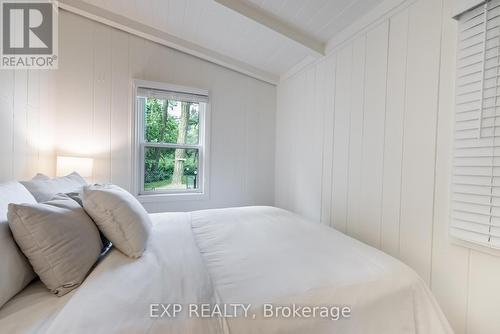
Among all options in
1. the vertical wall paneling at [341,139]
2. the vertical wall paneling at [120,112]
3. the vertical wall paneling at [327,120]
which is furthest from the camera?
the vertical wall paneling at [120,112]

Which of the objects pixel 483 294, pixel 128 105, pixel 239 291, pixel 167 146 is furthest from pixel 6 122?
pixel 483 294

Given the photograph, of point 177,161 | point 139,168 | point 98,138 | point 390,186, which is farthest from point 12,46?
point 390,186

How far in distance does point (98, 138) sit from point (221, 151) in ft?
4.43

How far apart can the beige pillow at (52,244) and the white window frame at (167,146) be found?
1761 millimetres

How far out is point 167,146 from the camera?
2.89m

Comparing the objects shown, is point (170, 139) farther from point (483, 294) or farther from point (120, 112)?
point (483, 294)

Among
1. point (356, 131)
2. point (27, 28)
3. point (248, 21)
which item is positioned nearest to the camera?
point (27, 28)

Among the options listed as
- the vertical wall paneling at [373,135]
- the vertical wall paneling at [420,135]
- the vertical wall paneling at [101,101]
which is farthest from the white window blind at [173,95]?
the vertical wall paneling at [420,135]

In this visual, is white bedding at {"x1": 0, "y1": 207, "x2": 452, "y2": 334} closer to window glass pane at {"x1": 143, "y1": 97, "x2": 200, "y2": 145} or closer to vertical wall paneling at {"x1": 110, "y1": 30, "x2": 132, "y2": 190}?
vertical wall paneling at {"x1": 110, "y1": 30, "x2": 132, "y2": 190}

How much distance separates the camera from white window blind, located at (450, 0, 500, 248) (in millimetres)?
1163

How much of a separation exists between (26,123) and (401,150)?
8.98ft

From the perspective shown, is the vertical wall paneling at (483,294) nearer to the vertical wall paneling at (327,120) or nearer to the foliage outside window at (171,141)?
the vertical wall paneling at (327,120)

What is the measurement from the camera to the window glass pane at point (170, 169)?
2842mm

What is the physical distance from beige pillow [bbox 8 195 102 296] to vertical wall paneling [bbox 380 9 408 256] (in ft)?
5.94
